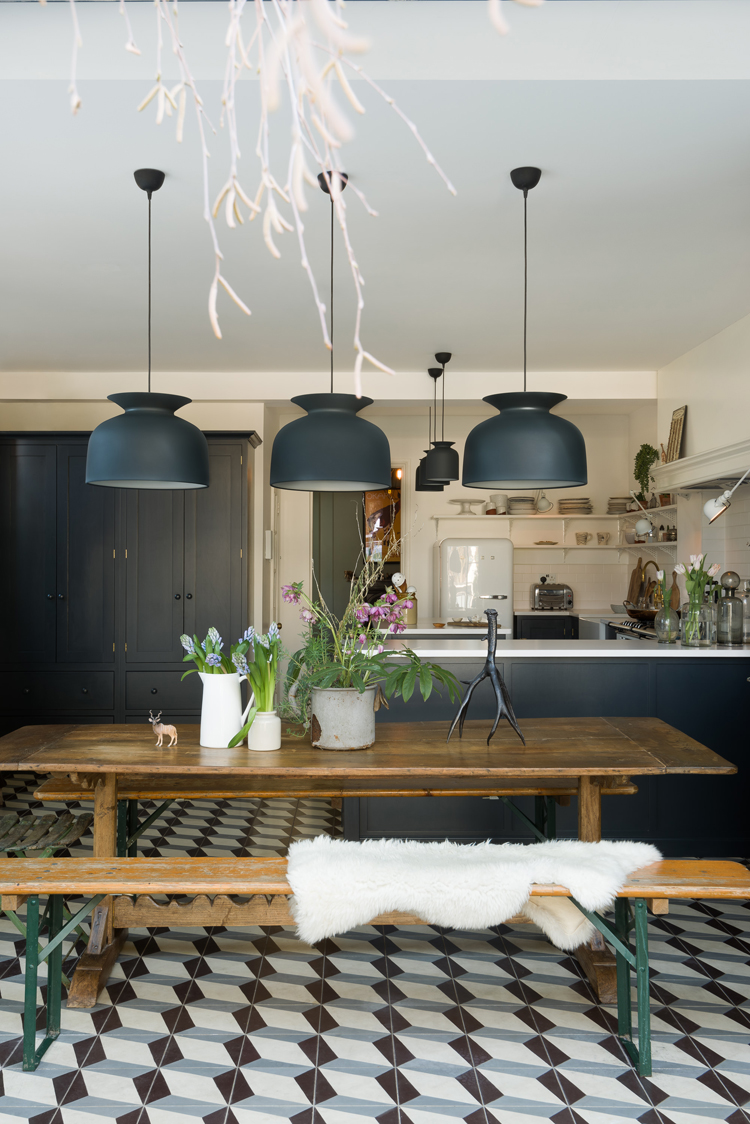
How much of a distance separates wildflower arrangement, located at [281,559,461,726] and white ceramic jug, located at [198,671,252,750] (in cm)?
22

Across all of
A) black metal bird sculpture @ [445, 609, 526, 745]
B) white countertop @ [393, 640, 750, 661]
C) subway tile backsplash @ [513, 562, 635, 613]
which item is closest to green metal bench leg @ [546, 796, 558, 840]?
black metal bird sculpture @ [445, 609, 526, 745]

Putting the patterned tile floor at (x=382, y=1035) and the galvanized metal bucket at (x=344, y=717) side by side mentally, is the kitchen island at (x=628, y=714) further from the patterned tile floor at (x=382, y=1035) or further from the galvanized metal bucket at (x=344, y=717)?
the galvanized metal bucket at (x=344, y=717)

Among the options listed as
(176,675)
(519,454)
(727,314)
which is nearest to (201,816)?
(176,675)

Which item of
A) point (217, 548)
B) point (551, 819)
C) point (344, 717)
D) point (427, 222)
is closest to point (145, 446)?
point (344, 717)

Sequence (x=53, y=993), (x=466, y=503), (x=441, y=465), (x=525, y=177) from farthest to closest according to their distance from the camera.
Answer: (x=466, y=503) → (x=441, y=465) → (x=525, y=177) → (x=53, y=993)

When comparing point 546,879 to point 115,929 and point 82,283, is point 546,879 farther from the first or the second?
point 82,283

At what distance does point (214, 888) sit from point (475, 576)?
5.18 m

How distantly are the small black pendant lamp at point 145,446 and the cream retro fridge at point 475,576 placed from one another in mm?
4633

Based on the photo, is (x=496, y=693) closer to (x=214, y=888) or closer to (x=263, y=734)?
(x=263, y=734)

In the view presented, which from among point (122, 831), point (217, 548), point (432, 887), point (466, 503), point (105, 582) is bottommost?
point (122, 831)

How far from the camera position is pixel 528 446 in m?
2.55

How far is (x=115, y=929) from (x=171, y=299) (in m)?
2.82

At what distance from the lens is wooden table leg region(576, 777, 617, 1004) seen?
2.74 metres

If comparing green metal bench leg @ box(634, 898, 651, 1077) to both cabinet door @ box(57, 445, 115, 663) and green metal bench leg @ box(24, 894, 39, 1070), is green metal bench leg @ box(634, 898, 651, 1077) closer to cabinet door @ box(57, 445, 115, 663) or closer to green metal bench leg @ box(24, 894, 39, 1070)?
green metal bench leg @ box(24, 894, 39, 1070)
